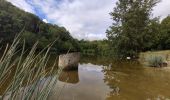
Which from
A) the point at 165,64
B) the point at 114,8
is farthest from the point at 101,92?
the point at 114,8

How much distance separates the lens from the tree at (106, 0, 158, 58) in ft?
77.5

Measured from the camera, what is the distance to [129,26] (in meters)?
23.7

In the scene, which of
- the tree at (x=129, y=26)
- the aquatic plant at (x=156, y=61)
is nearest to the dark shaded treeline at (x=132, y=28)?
the tree at (x=129, y=26)

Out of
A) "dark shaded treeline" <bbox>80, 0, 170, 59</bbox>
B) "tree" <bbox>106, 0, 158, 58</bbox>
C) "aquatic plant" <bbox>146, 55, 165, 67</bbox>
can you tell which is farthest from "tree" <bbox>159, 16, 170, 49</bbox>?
"aquatic plant" <bbox>146, 55, 165, 67</bbox>

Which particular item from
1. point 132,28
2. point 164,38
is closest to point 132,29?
point 132,28

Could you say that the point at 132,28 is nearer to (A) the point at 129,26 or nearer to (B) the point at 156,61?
(A) the point at 129,26

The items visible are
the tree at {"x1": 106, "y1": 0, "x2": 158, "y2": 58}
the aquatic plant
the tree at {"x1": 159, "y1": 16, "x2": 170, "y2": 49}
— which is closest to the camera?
the aquatic plant

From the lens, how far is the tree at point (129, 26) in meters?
23.6

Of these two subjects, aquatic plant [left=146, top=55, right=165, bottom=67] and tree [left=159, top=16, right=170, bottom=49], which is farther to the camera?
tree [left=159, top=16, right=170, bottom=49]

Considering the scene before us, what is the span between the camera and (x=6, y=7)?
31.9 m

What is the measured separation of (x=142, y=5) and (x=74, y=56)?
16446 mm

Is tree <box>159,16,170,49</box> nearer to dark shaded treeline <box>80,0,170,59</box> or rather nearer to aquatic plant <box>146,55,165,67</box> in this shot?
dark shaded treeline <box>80,0,170,59</box>

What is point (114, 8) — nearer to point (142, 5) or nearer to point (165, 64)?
point (142, 5)

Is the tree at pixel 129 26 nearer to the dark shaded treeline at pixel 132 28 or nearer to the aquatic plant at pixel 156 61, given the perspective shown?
the dark shaded treeline at pixel 132 28
